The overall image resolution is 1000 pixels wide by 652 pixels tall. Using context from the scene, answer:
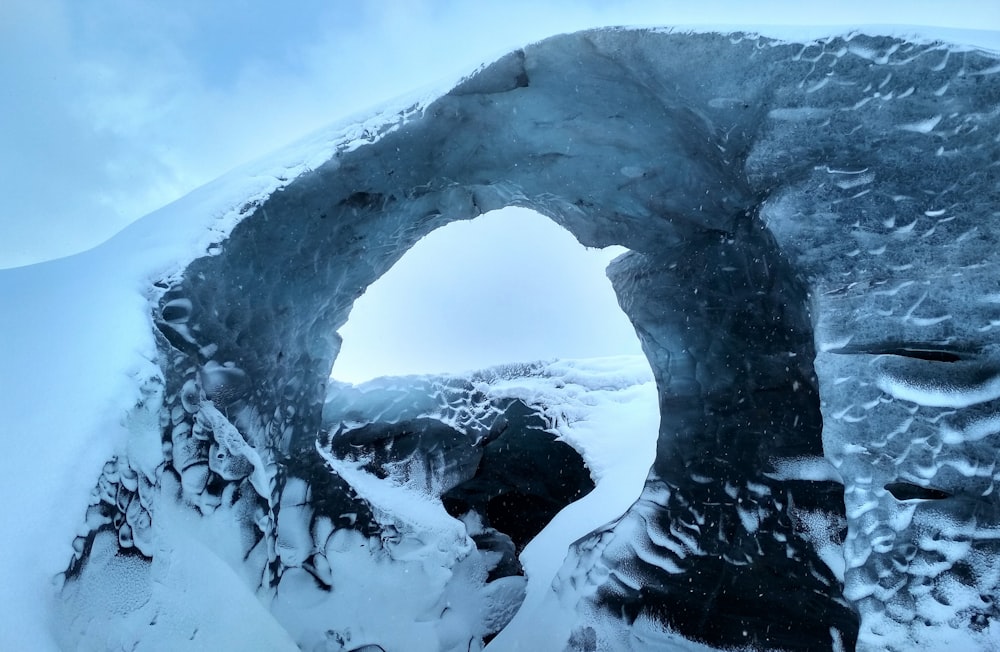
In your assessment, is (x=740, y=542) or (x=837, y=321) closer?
(x=837, y=321)

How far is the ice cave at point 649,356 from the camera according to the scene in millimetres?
2039

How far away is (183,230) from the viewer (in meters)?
2.58

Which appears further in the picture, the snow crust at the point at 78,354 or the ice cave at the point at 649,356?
the ice cave at the point at 649,356

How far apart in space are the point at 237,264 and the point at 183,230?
25 cm

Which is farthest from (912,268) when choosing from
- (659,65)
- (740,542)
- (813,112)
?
(740,542)

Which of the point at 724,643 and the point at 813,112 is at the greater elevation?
the point at 813,112

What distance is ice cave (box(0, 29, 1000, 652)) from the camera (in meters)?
2.04

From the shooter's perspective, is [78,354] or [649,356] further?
[649,356]

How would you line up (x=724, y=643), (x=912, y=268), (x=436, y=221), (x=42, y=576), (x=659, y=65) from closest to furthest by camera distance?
1. (x=42, y=576)
2. (x=912, y=268)
3. (x=659, y=65)
4. (x=724, y=643)
5. (x=436, y=221)

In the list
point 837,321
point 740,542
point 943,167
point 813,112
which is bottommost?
point 740,542

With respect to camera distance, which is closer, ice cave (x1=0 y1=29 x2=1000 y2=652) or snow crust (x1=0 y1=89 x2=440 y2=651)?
snow crust (x1=0 y1=89 x2=440 y2=651)

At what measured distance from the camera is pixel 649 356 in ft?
12.8

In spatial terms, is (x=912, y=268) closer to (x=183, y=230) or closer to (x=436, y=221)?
(x=436, y=221)

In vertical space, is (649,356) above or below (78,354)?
below
